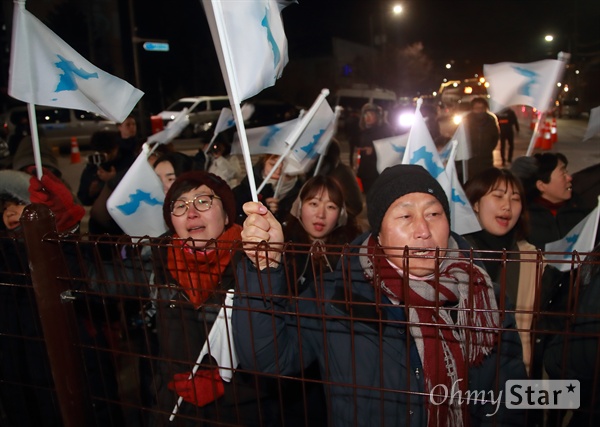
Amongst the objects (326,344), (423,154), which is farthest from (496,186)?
(326,344)

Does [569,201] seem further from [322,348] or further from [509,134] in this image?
[509,134]

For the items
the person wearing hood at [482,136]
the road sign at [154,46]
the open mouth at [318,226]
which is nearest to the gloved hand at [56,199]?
the open mouth at [318,226]

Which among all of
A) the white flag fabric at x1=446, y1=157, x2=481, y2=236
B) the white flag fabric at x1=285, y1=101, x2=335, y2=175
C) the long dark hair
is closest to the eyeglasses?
the white flag fabric at x1=446, y1=157, x2=481, y2=236

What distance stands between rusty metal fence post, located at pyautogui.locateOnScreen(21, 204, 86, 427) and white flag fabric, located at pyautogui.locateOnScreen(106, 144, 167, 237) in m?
1.37

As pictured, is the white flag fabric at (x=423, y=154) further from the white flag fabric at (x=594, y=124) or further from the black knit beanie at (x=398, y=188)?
the white flag fabric at (x=594, y=124)

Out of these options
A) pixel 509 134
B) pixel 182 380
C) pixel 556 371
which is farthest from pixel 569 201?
pixel 509 134

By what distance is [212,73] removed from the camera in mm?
37188

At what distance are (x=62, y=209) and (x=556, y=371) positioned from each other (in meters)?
2.61

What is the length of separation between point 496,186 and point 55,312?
8.31ft

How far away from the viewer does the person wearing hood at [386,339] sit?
5.74ft

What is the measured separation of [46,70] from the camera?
2246 mm

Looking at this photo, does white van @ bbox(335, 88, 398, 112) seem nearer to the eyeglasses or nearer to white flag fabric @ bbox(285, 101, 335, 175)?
white flag fabric @ bbox(285, 101, 335, 175)

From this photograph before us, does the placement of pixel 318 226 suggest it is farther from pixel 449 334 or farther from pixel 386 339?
pixel 449 334

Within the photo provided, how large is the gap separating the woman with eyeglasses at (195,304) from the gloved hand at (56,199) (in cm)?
61
